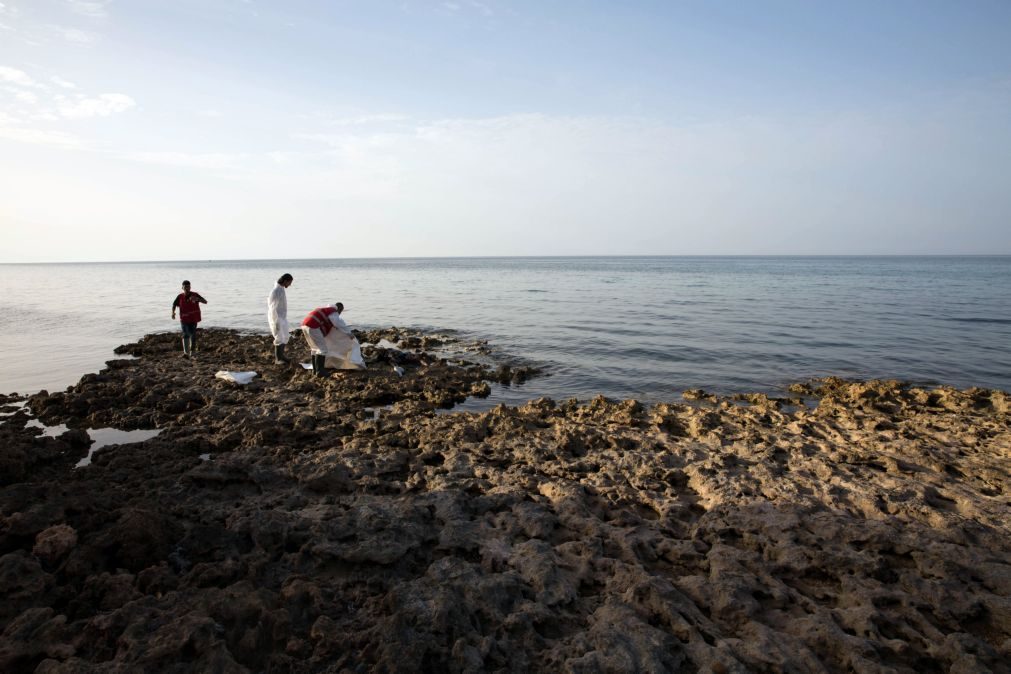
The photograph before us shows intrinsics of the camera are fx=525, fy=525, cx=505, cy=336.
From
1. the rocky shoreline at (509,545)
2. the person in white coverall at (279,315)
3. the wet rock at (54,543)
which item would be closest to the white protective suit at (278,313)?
the person in white coverall at (279,315)

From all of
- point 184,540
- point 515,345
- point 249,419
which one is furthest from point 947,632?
point 515,345

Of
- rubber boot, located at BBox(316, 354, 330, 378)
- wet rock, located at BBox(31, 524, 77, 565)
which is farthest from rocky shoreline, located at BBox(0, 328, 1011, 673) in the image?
rubber boot, located at BBox(316, 354, 330, 378)

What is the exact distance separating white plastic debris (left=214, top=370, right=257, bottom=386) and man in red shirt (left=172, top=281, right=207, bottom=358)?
2.65m

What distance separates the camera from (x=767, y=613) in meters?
3.77

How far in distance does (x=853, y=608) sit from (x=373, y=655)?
3.33 m

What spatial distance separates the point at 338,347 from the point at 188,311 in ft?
13.7

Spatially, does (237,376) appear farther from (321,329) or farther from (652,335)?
(652,335)

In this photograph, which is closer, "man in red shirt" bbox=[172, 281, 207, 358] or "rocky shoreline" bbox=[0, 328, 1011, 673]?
"rocky shoreline" bbox=[0, 328, 1011, 673]

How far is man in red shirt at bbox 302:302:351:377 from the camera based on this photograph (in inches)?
432

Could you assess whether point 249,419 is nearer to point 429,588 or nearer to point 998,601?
point 429,588

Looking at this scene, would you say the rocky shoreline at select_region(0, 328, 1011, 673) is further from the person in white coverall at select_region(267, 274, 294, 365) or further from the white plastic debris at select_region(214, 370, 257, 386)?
the person in white coverall at select_region(267, 274, 294, 365)

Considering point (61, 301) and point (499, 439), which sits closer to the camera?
point (499, 439)

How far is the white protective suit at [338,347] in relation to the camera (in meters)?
11.2

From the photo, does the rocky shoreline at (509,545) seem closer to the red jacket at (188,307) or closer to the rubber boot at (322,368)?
the rubber boot at (322,368)
